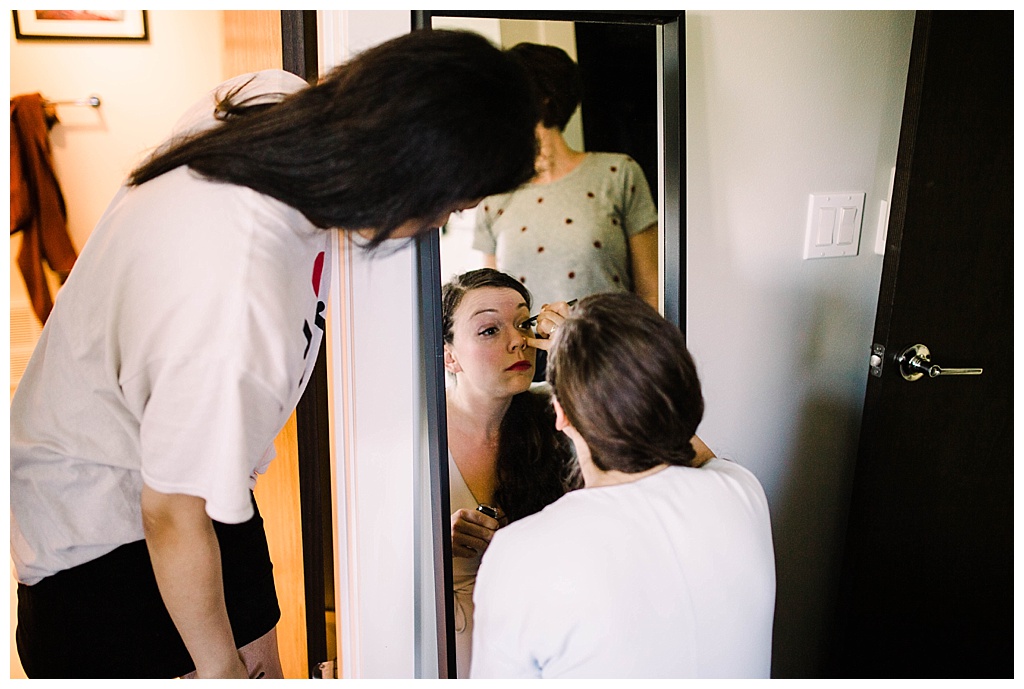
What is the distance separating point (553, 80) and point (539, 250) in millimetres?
229

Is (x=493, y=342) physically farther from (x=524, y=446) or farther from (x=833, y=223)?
(x=833, y=223)

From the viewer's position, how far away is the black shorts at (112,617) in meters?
0.91

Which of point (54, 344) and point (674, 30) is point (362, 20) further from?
point (54, 344)

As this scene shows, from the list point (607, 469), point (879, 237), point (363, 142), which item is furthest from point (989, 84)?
point (363, 142)

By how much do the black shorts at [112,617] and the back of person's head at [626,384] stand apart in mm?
498

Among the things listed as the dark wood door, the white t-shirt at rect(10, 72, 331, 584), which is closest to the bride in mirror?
the white t-shirt at rect(10, 72, 331, 584)

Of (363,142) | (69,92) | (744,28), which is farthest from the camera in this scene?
(69,92)

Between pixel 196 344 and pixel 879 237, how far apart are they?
3.56 ft

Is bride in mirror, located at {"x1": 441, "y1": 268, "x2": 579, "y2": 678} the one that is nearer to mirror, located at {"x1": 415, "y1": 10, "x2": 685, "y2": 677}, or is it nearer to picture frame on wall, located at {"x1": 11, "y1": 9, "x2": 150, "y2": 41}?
mirror, located at {"x1": 415, "y1": 10, "x2": 685, "y2": 677}

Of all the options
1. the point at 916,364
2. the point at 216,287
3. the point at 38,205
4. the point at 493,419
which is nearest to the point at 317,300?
the point at 216,287

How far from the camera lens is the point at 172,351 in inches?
29.4

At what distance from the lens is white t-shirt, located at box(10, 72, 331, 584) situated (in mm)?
744

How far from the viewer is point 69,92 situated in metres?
1.24

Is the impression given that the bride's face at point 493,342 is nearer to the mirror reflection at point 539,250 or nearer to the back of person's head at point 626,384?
the mirror reflection at point 539,250
